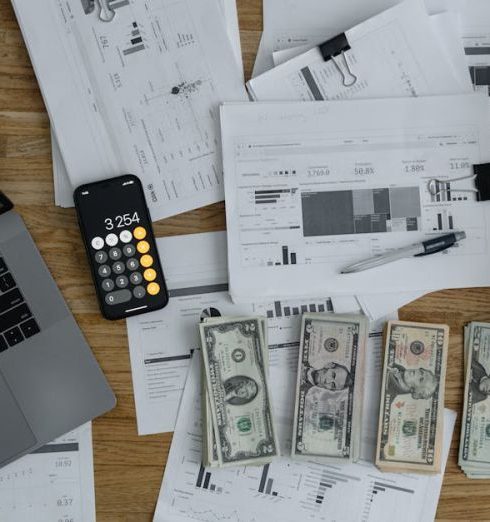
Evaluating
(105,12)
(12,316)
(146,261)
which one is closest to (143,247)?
(146,261)

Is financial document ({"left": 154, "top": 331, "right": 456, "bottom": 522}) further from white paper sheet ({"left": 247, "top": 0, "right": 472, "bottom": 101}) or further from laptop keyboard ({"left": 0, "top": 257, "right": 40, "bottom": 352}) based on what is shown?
white paper sheet ({"left": 247, "top": 0, "right": 472, "bottom": 101})

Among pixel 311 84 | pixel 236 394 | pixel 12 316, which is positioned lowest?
pixel 236 394

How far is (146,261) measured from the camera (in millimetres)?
735

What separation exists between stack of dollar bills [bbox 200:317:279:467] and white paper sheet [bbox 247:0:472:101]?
257mm

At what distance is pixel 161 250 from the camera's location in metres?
0.75

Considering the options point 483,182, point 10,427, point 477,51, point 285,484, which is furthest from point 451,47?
point 10,427

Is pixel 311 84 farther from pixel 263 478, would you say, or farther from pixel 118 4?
pixel 263 478

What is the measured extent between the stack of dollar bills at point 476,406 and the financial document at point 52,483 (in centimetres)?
41

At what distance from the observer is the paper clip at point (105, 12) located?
2.43 ft

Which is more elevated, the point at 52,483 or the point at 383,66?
the point at 383,66

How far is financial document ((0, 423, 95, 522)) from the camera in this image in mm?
732

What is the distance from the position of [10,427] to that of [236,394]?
A: 236 millimetres

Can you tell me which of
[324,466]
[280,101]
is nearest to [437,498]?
[324,466]

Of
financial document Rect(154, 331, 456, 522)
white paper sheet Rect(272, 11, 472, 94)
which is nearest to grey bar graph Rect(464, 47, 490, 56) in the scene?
white paper sheet Rect(272, 11, 472, 94)
